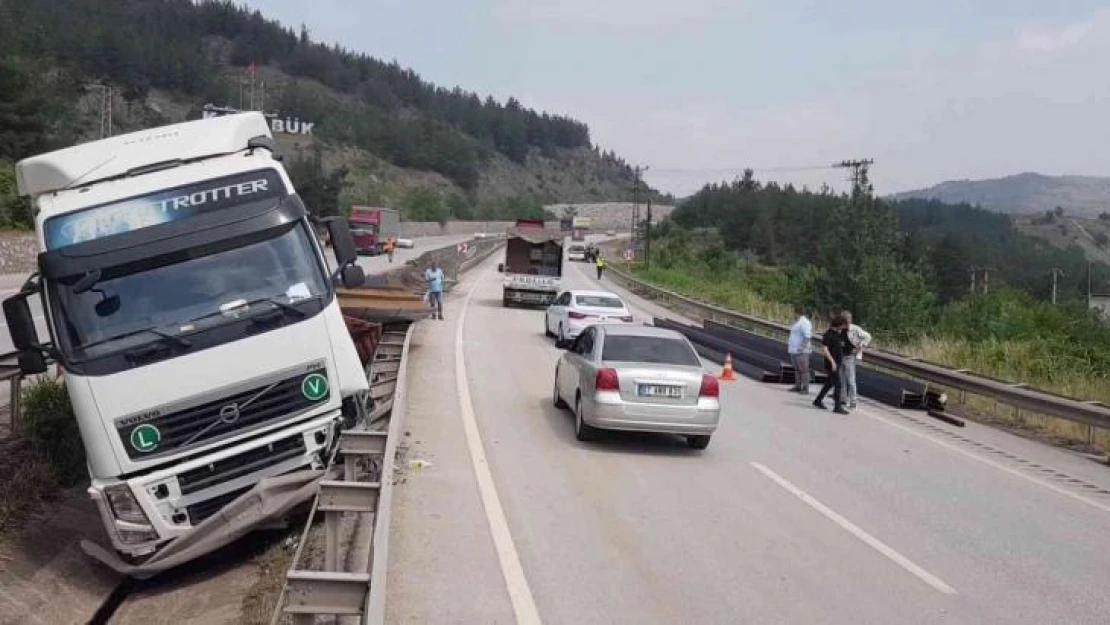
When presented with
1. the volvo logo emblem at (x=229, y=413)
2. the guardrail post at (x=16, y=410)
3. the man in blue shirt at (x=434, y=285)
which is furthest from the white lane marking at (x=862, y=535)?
the man in blue shirt at (x=434, y=285)

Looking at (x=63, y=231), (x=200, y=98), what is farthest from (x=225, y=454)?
(x=200, y=98)

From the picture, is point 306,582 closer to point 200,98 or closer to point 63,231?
point 63,231

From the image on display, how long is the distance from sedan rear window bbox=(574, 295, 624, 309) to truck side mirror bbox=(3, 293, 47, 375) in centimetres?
1914

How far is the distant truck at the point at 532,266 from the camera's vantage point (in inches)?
1578

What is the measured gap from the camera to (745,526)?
962cm

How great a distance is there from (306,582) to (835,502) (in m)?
6.43

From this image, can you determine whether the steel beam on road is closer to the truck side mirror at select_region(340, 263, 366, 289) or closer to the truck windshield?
the truck windshield

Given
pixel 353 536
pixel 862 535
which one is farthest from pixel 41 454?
pixel 862 535

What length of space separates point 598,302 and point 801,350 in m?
8.21

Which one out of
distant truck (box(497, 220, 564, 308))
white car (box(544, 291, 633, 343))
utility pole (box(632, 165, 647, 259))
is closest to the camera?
white car (box(544, 291, 633, 343))

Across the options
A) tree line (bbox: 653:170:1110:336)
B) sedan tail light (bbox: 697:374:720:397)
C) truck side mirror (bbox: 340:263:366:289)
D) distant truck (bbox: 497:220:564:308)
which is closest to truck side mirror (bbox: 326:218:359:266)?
truck side mirror (bbox: 340:263:366:289)

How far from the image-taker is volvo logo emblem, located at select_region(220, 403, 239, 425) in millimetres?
8773

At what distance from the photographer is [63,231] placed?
904 cm

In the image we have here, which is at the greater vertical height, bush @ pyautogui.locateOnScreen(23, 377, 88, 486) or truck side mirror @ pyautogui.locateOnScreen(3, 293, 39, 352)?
truck side mirror @ pyautogui.locateOnScreen(3, 293, 39, 352)
